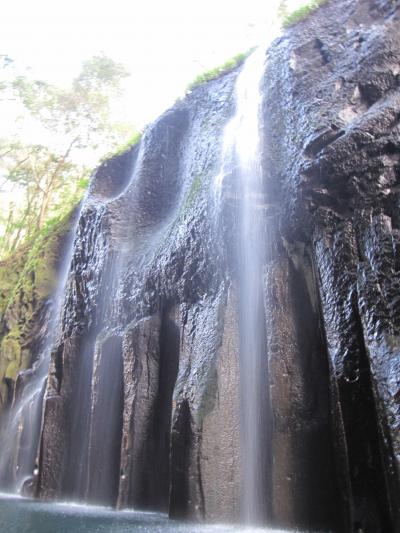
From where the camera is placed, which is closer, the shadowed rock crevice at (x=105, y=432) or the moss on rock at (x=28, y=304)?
the shadowed rock crevice at (x=105, y=432)

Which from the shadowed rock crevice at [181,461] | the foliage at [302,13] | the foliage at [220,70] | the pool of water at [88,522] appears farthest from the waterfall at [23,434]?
the foliage at [302,13]

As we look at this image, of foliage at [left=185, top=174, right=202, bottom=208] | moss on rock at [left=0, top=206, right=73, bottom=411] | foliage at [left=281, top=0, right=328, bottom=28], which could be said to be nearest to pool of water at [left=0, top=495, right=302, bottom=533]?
foliage at [left=185, top=174, right=202, bottom=208]

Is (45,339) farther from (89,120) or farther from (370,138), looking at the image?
(89,120)

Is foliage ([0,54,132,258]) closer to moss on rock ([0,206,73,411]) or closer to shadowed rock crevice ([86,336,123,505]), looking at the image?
moss on rock ([0,206,73,411])

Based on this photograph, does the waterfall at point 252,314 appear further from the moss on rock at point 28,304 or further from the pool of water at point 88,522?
the moss on rock at point 28,304

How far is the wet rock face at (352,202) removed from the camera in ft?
11.4

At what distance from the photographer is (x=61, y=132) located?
58.3 ft

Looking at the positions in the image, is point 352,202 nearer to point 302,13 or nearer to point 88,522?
point 302,13

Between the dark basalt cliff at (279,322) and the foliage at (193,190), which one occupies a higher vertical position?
the foliage at (193,190)

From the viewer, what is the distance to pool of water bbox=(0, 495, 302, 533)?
12.6 ft

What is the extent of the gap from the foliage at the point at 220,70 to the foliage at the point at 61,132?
28.9 feet

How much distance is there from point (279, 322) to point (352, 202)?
1.32 m

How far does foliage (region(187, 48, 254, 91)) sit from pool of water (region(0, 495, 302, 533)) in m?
6.68

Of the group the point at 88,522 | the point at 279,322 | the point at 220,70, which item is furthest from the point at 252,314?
the point at 220,70
